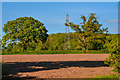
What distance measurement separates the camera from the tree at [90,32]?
104 ft

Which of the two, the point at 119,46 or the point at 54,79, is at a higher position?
the point at 119,46

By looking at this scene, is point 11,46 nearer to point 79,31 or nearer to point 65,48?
point 65,48

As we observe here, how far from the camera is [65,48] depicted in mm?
32219

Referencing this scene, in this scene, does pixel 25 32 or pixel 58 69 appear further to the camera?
pixel 25 32

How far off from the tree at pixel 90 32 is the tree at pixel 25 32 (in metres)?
4.83

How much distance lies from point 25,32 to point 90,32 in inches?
428

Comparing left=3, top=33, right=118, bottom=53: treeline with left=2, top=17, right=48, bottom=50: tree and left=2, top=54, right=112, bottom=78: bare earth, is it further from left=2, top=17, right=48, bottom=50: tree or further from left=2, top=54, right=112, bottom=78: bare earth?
left=2, top=54, right=112, bottom=78: bare earth

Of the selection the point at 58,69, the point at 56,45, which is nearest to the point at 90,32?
the point at 56,45

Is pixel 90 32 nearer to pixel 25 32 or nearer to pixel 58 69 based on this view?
pixel 25 32

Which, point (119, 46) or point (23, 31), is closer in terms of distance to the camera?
point (119, 46)

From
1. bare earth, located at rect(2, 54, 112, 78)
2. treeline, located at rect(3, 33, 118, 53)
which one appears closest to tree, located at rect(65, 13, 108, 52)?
treeline, located at rect(3, 33, 118, 53)

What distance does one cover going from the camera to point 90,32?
1271 inches

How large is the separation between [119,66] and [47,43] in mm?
25094

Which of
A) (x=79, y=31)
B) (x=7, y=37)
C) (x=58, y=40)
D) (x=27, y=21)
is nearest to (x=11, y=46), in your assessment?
(x=7, y=37)
